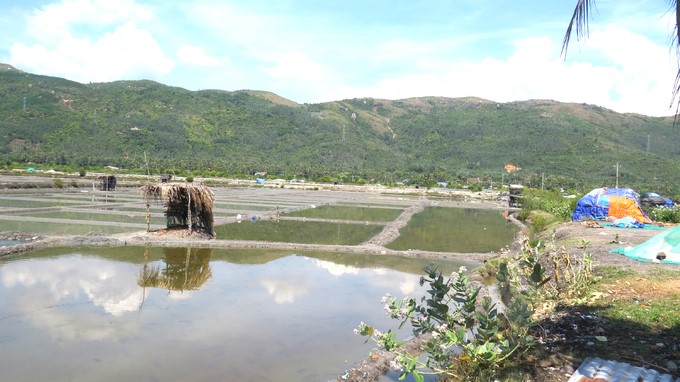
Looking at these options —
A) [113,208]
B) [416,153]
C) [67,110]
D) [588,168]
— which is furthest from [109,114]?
Answer: [588,168]

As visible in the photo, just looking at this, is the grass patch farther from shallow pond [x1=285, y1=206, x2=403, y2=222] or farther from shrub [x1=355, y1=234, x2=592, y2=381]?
shallow pond [x1=285, y1=206, x2=403, y2=222]

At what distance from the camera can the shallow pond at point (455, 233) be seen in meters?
19.2

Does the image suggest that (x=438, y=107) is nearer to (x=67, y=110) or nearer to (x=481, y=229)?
(x=67, y=110)

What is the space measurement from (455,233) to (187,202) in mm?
12224

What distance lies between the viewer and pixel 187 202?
18797 millimetres

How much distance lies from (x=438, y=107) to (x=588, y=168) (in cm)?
9755

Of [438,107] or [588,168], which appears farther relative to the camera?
[438,107]

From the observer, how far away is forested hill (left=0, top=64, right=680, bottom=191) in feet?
277

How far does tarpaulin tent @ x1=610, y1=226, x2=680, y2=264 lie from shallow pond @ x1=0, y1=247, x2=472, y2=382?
4.81 metres

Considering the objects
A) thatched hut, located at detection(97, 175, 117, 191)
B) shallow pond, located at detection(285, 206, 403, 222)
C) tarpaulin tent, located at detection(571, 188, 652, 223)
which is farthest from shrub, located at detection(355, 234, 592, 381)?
thatched hut, located at detection(97, 175, 117, 191)

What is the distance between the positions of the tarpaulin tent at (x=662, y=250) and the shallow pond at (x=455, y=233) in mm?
6789

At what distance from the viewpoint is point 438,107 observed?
18188cm

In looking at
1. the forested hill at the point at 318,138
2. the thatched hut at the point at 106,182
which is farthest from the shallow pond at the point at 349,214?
the forested hill at the point at 318,138

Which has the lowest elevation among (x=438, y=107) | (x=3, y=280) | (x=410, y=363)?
(x=3, y=280)
